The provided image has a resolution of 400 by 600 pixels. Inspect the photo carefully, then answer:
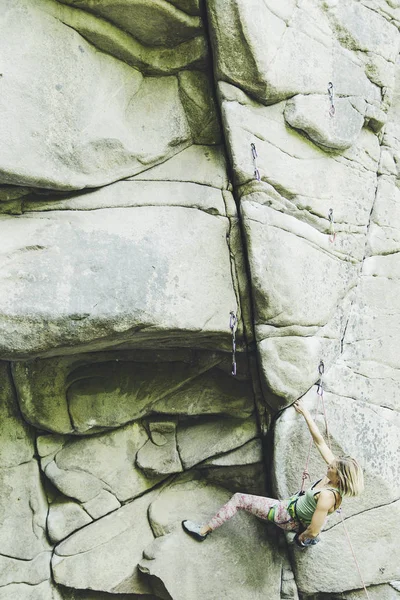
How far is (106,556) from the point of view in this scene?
4621 millimetres

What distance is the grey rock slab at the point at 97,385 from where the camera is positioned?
15.0 feet

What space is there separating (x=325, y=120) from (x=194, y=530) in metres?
3.23

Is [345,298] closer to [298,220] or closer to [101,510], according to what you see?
[298,220]

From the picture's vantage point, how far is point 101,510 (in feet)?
15.6

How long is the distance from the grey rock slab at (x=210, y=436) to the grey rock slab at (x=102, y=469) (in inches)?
12.3

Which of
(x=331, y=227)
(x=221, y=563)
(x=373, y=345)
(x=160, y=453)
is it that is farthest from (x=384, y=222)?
(x=221, y=563)

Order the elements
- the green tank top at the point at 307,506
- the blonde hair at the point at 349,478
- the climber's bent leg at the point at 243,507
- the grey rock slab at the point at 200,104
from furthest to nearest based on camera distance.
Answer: the grey rock slab at the point at 200,104
the climber's bent leg at the point at 243,507
the green tank top at the point at 307,506
the blonde hair at the point at 349,478

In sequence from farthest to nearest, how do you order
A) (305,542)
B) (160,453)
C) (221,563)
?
(160,453) < (221,563) < (305,542)

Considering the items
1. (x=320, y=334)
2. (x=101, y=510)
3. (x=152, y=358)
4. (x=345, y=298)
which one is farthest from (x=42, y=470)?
(x=345, y=298)

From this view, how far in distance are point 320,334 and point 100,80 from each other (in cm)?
239

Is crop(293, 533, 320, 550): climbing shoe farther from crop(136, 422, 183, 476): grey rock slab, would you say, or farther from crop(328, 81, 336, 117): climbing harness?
crop(328, 81, 336, 117): climbing harness

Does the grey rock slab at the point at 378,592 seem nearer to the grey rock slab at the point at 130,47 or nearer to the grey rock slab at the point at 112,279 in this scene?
the grey rock slab at the point at 112,279

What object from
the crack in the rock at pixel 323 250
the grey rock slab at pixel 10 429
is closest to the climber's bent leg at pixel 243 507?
the grey rock slab at pixel 10 429

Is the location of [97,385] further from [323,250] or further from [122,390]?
[323,250]
